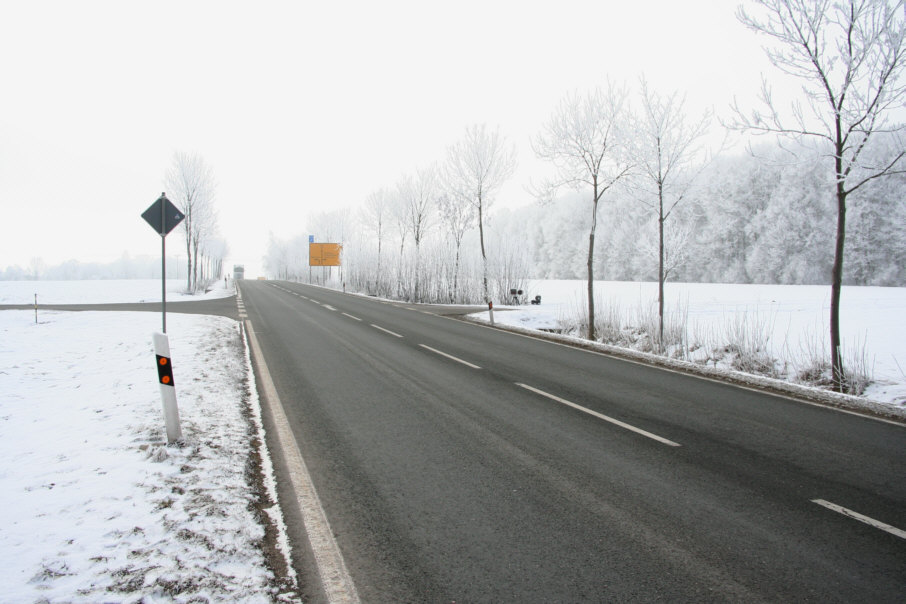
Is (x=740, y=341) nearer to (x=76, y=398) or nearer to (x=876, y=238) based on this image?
(x=76, y=398)

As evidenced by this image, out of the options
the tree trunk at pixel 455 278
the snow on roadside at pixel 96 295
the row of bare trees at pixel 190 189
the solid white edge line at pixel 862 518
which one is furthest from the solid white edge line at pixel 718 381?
the row of bare trees at pixel 190 189

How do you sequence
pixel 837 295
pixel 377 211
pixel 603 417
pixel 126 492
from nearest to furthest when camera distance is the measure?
1. pixel 126 492
2. pixel 603 417
3. pixel 837 295
4. pixel 377 211

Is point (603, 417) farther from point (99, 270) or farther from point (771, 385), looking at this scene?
→ point (99, 270)

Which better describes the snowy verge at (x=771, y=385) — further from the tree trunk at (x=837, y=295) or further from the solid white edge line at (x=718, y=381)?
the tree trunk at (x=837, y=295)

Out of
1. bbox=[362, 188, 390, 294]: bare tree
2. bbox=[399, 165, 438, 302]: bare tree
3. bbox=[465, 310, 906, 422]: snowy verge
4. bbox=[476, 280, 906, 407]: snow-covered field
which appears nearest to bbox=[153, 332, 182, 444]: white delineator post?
bbox=[465, 310, 906, 422]: snowy verge

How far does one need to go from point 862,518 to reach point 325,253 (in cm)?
5983

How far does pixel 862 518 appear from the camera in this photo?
11.1 feet

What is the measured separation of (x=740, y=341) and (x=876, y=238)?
4044cm

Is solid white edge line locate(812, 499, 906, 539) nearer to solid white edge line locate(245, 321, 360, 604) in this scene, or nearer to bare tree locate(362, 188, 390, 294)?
solid white edge line locate(245, 321, 360, 604)

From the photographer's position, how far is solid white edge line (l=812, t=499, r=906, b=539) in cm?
319

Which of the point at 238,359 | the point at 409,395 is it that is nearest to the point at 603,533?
the point at 409,395

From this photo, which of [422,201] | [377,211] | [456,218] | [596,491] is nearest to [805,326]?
[596,491]

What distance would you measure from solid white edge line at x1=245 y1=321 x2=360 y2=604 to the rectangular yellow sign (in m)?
52.6

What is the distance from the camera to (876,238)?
38.5 meters
